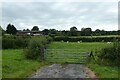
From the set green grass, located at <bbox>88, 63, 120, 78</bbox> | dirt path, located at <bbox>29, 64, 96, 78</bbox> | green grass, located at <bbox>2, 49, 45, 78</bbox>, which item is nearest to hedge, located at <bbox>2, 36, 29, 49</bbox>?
green grass, located at <bbox>2, 49, 45, 78</bbox>

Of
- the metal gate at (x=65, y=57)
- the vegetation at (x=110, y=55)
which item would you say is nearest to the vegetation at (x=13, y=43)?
the metal gate at (x=65, y=57)

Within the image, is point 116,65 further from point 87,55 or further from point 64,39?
point 64,39

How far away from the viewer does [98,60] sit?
67.0 ft

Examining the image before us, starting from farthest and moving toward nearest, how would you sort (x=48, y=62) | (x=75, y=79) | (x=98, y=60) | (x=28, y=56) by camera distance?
1. (x=28, y=56)
2. (x=48, y=62)
3. (x=98, y=60)
4. (x=75, y=79)

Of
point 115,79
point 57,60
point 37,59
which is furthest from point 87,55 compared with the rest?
point 115,79

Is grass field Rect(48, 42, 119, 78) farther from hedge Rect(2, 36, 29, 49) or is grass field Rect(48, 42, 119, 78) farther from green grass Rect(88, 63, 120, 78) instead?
hedge Rect(2, 36, 29, 49)

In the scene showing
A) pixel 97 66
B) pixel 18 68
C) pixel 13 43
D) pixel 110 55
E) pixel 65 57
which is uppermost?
pixel 13 43

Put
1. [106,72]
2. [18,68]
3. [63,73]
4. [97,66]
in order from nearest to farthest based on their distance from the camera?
[63,73], [106,72], [18,68], [97,66]

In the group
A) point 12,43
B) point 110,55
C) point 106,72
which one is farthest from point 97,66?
point 12,43

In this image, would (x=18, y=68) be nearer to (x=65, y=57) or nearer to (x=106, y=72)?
(x=106, y=72)

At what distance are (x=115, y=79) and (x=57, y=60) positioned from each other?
1043cm

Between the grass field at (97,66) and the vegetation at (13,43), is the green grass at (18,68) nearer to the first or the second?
the grass field at (97,66)

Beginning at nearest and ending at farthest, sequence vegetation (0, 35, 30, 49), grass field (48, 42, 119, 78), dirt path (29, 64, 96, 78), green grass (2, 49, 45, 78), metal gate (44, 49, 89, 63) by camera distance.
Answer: dirt path (29, 64, 96, 78)
green grass (2, 49, 45, 78)
grass field (48, 42, 119, 78)
metal gate (44, 49, 89, 63)
vegetation (0, 35, 30, 49)

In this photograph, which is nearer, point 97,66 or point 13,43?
point 97,66
